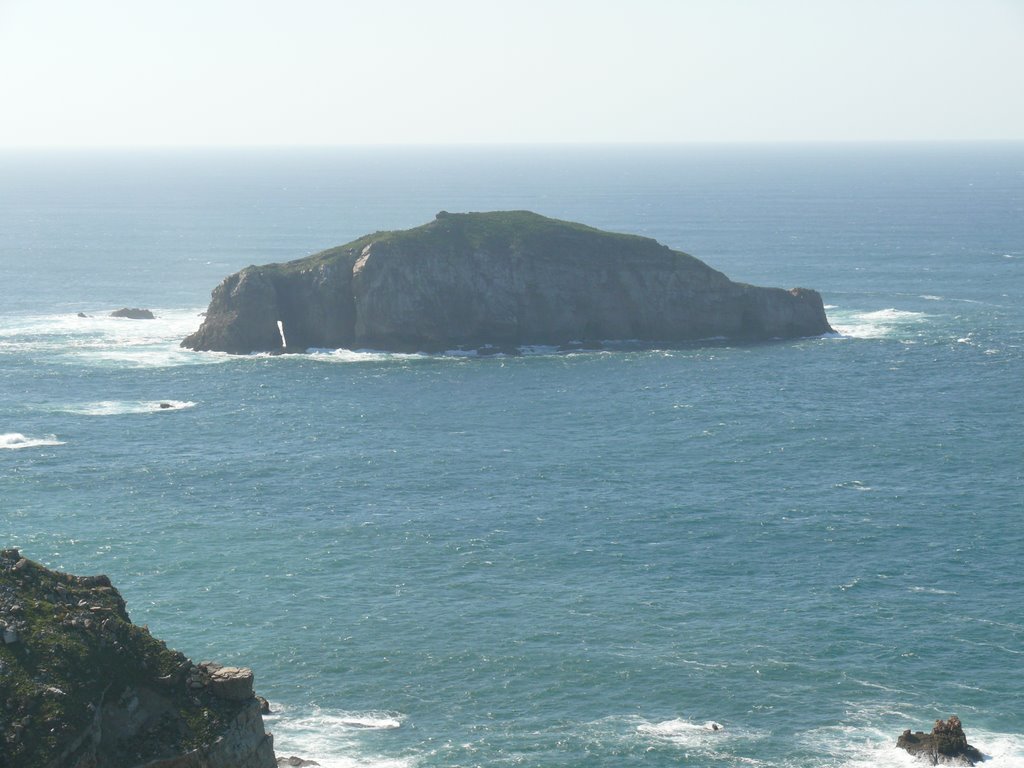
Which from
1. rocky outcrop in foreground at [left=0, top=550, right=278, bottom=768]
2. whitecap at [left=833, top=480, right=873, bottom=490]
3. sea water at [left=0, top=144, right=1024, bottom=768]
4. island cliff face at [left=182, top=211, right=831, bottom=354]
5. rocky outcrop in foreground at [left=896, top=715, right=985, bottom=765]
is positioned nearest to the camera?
rocky outcrop in foreground at [left=0, top=550, right=278, bottom=768]

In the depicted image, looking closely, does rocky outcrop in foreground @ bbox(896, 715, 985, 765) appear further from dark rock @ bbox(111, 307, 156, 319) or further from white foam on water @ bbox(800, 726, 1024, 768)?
dark rock @ bbox(111, 307, 156, 319)

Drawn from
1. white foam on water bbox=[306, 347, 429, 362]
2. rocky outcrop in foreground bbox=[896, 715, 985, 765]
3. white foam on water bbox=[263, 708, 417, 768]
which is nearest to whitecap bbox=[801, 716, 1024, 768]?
rocky outcrop in foreground bbox=[896, 715, 985, 765]

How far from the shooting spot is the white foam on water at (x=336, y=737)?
209 feet

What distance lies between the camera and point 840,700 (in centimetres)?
7006

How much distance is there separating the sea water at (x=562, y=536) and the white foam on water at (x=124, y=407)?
0.63 m

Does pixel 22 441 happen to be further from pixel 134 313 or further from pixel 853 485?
pixel 853 485

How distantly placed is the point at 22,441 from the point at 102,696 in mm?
75542

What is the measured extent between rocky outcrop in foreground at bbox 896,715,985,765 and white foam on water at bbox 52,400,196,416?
8645 centimetres

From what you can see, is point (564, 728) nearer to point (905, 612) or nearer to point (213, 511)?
point (905, 612)

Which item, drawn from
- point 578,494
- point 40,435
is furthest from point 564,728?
point 40,435

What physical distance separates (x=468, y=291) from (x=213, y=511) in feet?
219

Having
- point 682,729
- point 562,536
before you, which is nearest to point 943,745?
point 682,729

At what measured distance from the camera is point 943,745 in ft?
208

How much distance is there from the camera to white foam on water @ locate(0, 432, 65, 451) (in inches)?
4690
